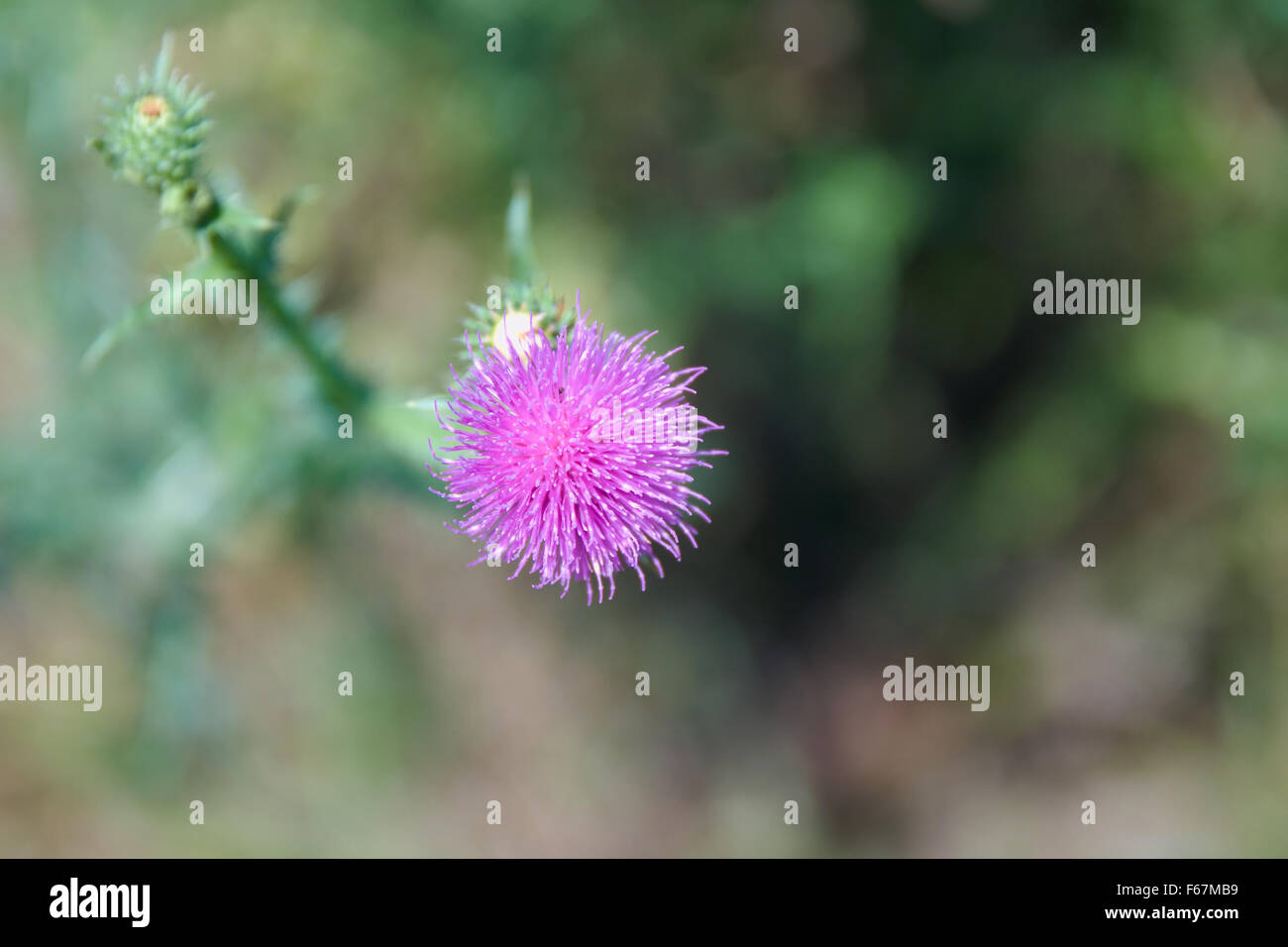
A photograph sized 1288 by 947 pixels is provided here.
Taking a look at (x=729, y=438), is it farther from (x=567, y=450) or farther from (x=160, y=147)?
(x=160, y=147)

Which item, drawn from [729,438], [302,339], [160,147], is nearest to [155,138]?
[160,147]

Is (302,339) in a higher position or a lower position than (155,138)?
lower

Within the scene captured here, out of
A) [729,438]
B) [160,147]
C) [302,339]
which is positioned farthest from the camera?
[729,438]

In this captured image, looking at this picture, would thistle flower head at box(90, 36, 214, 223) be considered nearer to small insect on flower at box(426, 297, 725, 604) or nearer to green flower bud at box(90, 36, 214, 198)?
green flower bud at box(90, 36, 214, 198)

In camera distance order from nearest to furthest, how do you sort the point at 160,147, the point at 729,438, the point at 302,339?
1. the point at 160,147
2. the point at 302,339
3. the point at 729,438
